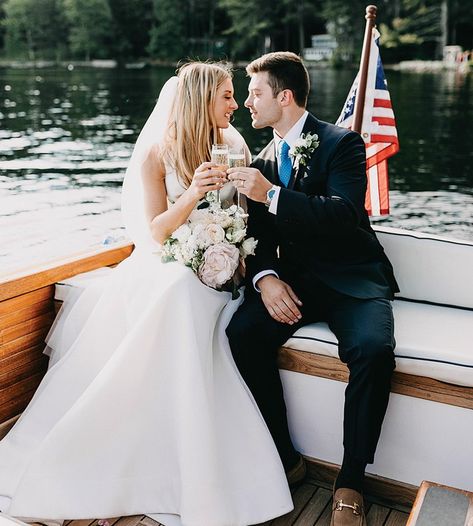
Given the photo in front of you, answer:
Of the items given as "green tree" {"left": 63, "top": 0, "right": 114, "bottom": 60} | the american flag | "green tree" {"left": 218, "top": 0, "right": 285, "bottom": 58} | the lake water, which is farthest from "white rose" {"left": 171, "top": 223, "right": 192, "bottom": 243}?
"green tree" {"left": 63, "top": 0, "right": 114, "bottom": 60}

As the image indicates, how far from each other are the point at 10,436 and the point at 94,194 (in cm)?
1197

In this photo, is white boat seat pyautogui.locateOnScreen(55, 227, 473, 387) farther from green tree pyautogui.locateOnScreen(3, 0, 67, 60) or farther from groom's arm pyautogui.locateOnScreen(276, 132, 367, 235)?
green tree pyautogui.locateOnScreen(3, 0, 67, 60)

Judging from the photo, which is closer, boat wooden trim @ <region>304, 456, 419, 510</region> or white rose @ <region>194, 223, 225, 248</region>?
boat wooden trim @ <region>304, 456, 419, 510</region>

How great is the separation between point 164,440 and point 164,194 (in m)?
1.10

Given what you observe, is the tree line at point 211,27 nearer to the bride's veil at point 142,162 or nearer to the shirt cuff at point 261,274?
the bride's veil at point 142,162

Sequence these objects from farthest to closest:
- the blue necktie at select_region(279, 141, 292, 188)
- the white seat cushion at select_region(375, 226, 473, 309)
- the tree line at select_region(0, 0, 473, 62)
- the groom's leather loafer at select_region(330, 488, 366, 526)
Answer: the tree line at select_region(0, 0, 473, 62), the white seat cushion at select_region(375, 226, 473, 309), the blue necktie at select_region(279, 141, 292, 188), the groom's leather loafer at select_region(330, 488, 366, 526)

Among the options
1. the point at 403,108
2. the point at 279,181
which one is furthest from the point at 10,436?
the point at 403,108

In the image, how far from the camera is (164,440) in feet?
8.57

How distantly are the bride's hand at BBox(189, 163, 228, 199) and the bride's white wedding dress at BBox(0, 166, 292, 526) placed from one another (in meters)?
0.32

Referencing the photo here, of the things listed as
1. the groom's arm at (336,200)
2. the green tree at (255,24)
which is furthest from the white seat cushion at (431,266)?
the green tree at (255,24)

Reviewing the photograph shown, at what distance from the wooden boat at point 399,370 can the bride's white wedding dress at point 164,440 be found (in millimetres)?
164

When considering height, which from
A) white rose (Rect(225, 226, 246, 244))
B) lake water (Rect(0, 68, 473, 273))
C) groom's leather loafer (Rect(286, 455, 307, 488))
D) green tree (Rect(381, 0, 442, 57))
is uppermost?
green tree (Rect(381, 0, 442, 57))

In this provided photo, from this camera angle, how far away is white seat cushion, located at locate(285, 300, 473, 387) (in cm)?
242

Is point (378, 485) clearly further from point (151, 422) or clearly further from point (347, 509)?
point (151, 422)
